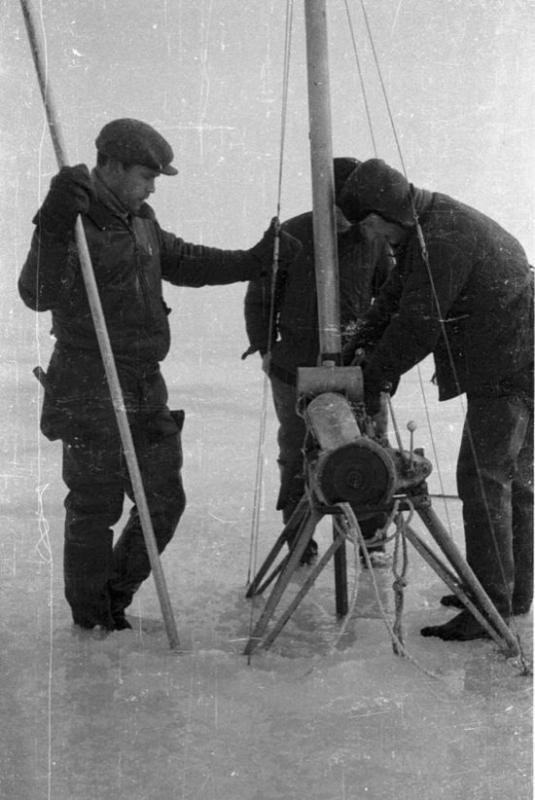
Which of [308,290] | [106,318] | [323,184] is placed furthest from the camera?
[308,290]

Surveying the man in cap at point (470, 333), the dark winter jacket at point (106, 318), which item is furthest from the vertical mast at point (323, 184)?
the dark winter jacket at point (106, 318)

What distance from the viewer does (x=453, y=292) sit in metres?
3.20

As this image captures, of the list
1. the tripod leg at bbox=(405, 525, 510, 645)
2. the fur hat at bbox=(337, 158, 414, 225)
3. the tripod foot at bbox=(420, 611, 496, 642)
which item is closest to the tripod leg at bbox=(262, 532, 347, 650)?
the tripod leg at bbox=(405, 525, 510, 645)

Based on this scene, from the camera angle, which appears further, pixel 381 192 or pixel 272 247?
pixel 272 247

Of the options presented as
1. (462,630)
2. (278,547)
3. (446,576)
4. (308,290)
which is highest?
(308,290)

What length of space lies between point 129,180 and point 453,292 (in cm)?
129

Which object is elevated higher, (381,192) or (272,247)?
(381,192)

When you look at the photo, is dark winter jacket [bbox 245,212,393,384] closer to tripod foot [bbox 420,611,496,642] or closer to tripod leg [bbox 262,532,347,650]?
tripod leg [bbox 262,532,347,650]

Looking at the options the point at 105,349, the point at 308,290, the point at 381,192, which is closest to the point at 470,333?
the point at 381,192

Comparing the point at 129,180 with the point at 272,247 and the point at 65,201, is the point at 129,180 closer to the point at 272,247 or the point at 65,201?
the point at 65,201

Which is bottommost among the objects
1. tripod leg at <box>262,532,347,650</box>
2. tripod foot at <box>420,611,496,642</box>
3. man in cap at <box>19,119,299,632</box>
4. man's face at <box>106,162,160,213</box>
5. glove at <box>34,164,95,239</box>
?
tripod foot at <box>420,611,496,642</box>

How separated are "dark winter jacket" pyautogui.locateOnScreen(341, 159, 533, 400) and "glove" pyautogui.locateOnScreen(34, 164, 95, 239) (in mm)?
931

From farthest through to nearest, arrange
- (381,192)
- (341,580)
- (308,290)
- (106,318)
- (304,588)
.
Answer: (308,290) < (341,580) < (106,318) < (381,192) < (304,588)

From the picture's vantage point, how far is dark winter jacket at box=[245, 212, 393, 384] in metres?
4.20
